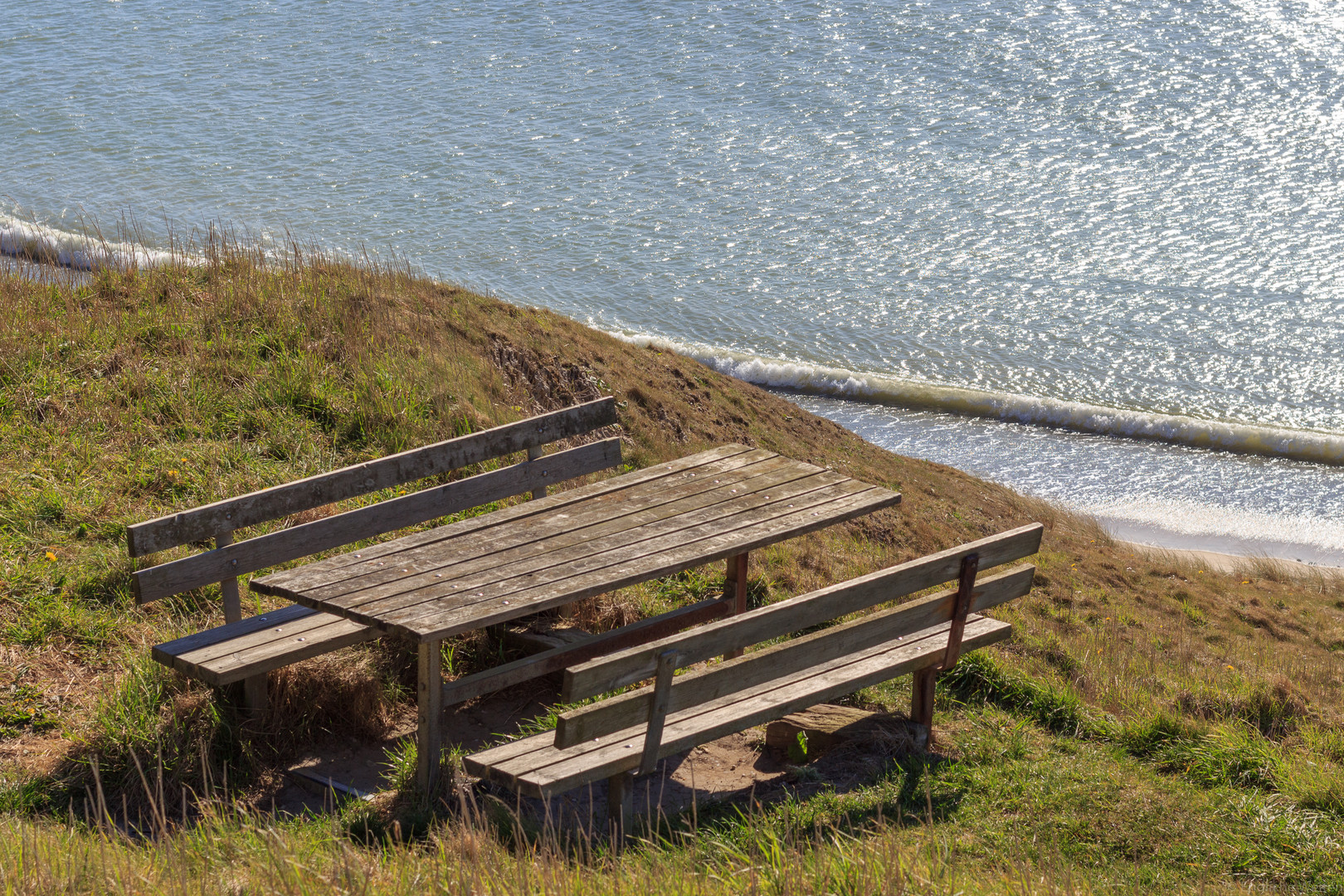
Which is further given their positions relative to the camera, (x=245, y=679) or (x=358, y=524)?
(x=358, y=524)

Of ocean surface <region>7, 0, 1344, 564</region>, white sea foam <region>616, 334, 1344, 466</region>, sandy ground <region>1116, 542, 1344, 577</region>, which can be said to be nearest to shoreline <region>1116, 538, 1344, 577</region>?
sandy ground <region>1116, 542, 1344, 577</region>

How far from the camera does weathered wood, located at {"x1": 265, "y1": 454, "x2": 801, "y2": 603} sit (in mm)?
4008

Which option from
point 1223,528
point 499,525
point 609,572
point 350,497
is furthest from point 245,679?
point 1223,528

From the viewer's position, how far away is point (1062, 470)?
47.4ft

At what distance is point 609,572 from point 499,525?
650mm

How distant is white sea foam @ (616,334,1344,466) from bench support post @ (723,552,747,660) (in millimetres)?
10071

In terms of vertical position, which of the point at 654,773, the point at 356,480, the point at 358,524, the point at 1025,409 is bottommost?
the point at 1025,409

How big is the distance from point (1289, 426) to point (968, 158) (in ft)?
35.4

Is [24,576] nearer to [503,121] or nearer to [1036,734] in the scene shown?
[1036,734]

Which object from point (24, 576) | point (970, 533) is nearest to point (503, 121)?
point (970, 533)

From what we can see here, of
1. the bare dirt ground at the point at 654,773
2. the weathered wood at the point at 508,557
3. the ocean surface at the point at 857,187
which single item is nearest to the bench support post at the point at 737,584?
the weathered wood at the point at 508,557

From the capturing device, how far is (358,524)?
473cm

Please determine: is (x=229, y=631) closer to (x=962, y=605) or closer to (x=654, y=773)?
(x=654, y=773)

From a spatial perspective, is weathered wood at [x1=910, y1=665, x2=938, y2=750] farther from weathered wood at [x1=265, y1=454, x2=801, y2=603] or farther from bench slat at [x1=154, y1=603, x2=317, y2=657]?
bench slat at [x1=154, y1=603, x2=317, y2=657]
